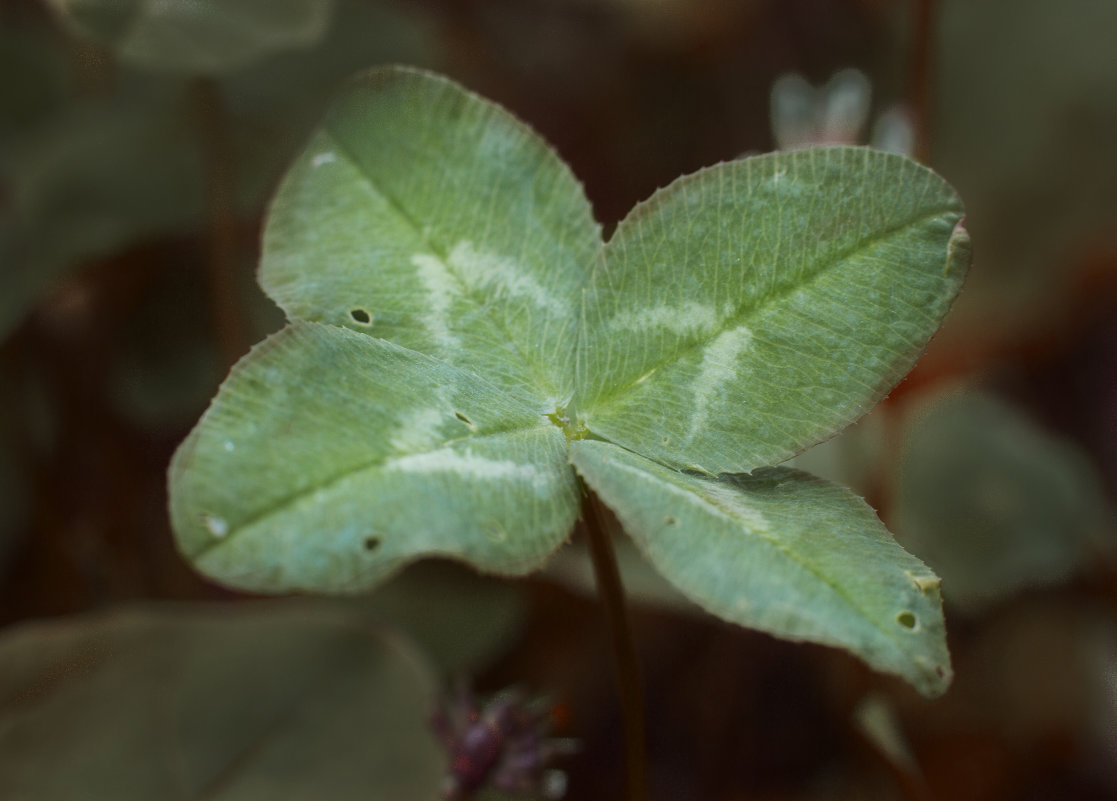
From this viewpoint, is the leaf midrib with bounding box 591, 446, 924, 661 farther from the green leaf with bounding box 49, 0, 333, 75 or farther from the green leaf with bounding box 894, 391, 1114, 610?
the green leaf with bounding box 894, 391, 1114, 610

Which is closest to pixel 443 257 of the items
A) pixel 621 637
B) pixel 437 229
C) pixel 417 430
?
pixel 437 229

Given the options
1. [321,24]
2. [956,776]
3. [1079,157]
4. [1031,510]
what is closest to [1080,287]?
[1079,157]

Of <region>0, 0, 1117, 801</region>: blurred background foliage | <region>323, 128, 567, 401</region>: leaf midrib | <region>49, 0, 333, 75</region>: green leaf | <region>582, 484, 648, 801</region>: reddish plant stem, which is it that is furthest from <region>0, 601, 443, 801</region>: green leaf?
<region>49, 0, 333, 75</region>: green leaf

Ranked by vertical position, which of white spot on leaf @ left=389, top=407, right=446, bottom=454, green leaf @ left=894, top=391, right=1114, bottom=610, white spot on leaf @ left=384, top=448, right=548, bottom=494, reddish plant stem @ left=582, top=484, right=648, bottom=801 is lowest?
green leaf @ left=894, top=391, right=1114, bottom=610

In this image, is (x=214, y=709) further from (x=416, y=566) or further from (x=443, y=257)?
(x=443, y=257)

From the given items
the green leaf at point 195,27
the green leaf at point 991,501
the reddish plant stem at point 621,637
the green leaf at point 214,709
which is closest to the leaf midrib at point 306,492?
the reddish plant stem at point 621,637

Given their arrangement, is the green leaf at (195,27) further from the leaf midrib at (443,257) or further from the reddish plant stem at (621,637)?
the reddish plant stem at (621,637)
